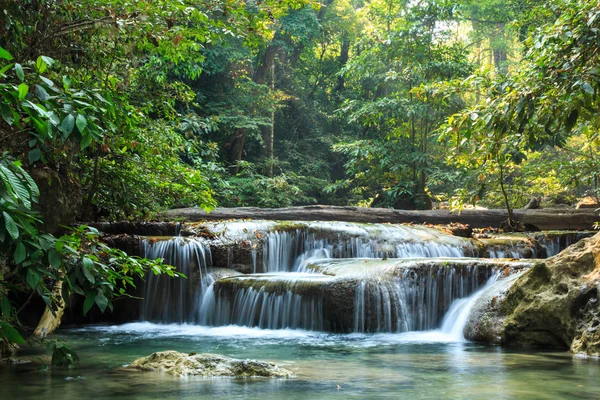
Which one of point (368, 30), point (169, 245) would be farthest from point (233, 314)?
point (368, 30)

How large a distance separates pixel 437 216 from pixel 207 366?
10978mm

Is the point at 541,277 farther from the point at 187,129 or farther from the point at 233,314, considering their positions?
the point at 187,129

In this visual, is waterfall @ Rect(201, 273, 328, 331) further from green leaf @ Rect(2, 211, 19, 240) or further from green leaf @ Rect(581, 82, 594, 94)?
green leaf @ Rect(2, 211, 19, 240)

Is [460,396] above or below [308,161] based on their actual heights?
below

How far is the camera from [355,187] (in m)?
23.4

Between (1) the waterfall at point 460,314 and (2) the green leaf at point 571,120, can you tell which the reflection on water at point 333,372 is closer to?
(1) the waterfall at point 460,314

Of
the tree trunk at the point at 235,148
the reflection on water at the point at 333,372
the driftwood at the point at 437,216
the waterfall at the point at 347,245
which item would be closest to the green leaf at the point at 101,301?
the reflection on water at the point at 333,372

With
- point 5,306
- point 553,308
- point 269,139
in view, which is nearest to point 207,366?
point 5,306

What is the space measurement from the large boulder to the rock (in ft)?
10.8

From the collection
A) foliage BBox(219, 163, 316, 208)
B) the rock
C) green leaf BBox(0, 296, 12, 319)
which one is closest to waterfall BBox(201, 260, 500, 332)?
the rock

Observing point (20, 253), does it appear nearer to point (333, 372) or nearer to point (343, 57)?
point (333, 372)

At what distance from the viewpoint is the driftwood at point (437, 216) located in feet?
46.3

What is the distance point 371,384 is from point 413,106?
46.6 ft

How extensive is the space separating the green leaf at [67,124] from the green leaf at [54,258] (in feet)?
2.36
